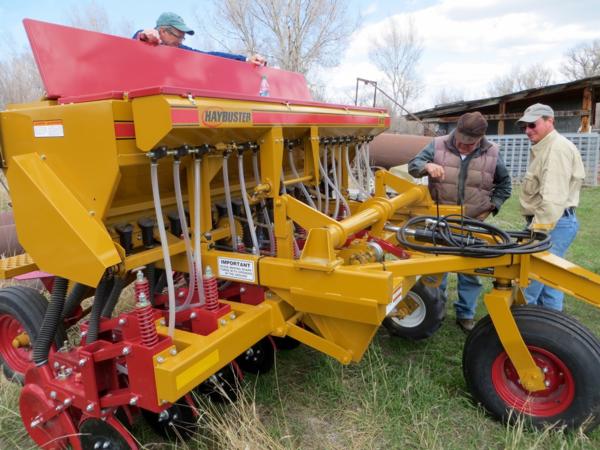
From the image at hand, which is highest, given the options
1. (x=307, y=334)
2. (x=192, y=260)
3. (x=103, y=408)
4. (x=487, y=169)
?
(x=487, y=169)

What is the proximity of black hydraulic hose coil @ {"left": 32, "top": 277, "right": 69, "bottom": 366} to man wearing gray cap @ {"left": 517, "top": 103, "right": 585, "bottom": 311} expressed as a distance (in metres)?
2.91

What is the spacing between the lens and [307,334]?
7.93 feet

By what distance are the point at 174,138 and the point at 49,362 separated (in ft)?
4.36

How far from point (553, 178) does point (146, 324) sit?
2843mm

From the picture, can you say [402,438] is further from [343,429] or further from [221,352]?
[221,352]

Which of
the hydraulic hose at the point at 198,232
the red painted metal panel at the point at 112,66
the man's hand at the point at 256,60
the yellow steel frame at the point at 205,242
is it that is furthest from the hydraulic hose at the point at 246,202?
the man's hand at the point at 256,60

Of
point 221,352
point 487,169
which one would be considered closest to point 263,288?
point 221,352

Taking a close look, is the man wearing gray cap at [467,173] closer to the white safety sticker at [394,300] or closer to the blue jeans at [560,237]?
the blue jeans at [560,237]

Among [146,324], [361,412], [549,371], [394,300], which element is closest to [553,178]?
[549,371]

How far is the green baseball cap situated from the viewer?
371 cm

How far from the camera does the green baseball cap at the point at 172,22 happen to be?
3705 millimetres

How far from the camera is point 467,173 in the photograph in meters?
3.65

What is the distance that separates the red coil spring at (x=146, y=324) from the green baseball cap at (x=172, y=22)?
2.61 metres

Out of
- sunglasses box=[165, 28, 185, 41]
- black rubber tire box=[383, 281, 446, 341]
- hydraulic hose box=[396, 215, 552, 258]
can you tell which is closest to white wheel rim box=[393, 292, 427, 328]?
black rubber tire box=[383, 281, 446, 341]
